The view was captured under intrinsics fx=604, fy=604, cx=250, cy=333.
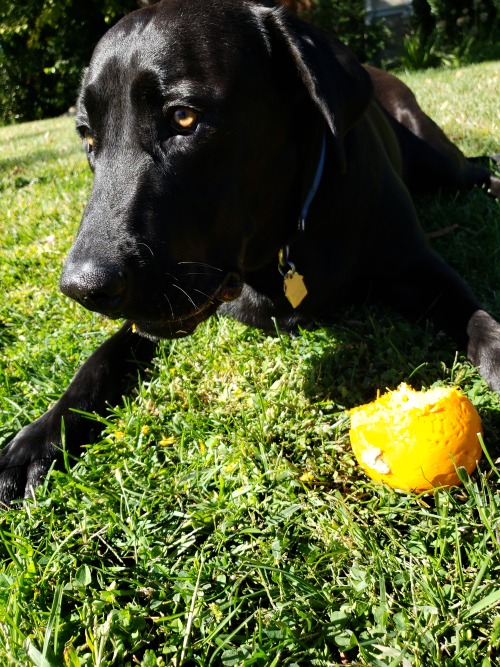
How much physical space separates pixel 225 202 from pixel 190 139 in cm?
21

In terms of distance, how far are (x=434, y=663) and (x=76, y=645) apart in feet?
2.45

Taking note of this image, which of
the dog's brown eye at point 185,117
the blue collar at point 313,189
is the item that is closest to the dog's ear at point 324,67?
the blue collar at point 313,189

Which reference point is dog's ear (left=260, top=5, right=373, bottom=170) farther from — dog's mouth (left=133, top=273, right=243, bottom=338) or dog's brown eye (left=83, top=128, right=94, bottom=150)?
dog's brown eye (left=83, top=128, right=94, bottom=150)

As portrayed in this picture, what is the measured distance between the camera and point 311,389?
6.44ft

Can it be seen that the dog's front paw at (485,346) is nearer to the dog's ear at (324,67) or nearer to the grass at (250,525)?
the grass at (250,525)

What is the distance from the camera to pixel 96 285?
149 cm

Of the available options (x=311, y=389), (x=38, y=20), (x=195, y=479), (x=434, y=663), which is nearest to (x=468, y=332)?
(x=311, y=389)

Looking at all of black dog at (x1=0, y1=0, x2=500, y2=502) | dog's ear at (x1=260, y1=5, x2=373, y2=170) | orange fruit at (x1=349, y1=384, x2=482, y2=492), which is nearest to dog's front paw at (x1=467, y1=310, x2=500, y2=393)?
black dog at (x1=0, y1=0, x2=500, y2=502)

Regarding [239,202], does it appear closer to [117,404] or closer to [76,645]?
[117,404]

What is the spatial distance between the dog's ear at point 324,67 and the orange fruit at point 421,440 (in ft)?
2.70

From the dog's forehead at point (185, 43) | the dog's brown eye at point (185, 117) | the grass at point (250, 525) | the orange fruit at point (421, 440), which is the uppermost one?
the dog's forehead at point (185, 43)

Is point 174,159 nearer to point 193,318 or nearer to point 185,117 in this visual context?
point 185,117

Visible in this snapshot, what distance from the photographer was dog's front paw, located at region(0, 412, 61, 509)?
5.95 feet

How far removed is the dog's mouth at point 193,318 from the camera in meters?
1.78
